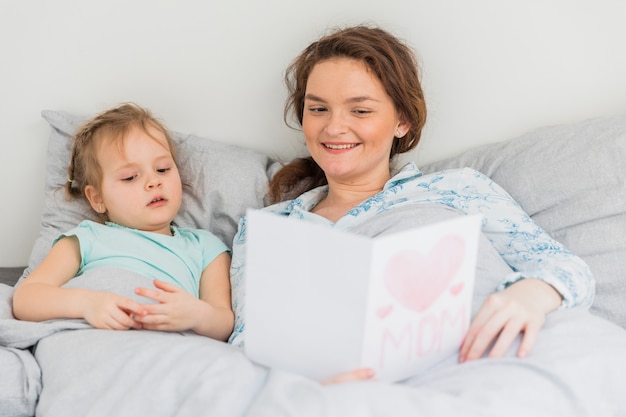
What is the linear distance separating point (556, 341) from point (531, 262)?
0.82 feet

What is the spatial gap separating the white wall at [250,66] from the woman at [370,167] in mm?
142

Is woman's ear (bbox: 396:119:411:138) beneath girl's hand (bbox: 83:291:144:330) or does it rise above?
above

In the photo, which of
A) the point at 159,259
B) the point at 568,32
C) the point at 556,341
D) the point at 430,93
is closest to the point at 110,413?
the point at 159,259

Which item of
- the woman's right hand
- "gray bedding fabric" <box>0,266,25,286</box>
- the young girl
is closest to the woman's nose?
the young girl

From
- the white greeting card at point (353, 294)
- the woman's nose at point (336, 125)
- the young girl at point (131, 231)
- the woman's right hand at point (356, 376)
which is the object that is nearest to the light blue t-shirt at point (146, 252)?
the young girl at point (131, 231)

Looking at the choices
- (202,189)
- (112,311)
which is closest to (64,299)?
(112,311)

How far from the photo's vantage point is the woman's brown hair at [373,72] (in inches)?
61.3

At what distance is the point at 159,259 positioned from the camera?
5.09 feet

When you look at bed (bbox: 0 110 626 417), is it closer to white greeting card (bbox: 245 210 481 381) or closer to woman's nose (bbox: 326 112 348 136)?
white greeting card (bbox: 245 210 481 381)

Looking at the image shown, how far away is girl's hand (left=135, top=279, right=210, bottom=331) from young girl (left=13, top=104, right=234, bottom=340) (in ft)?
0.13

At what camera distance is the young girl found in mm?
1462

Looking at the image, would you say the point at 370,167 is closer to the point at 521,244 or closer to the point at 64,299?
the point at 521,244

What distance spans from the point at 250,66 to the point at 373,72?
1.43 ft

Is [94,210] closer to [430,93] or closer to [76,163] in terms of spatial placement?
[76,163]
